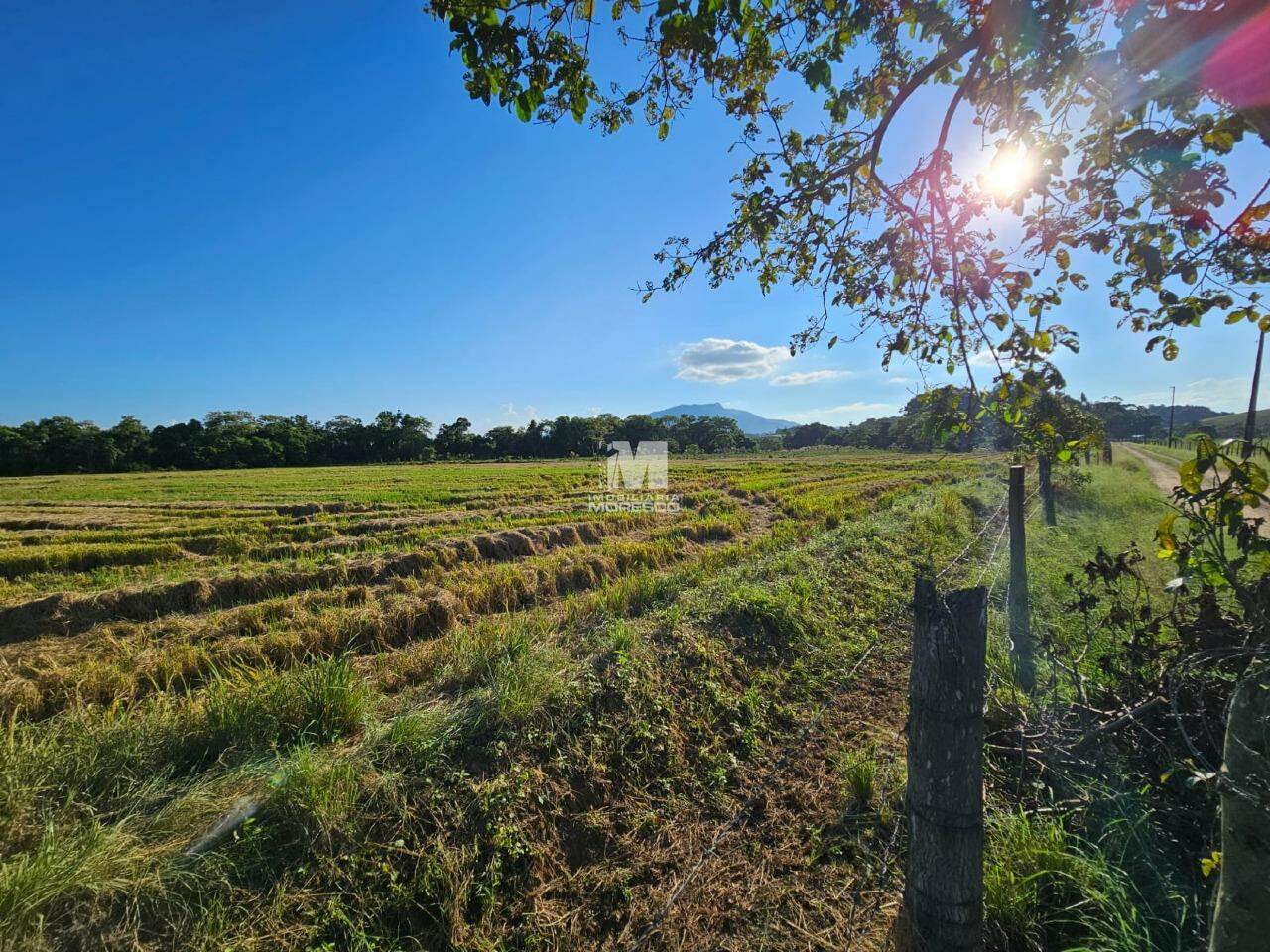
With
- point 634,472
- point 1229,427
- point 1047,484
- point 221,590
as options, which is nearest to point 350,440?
point 634,472

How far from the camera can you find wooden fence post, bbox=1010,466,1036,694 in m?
4.21

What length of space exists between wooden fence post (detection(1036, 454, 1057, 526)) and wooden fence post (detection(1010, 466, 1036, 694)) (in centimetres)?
538

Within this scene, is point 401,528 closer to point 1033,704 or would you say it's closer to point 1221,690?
point 1033,704

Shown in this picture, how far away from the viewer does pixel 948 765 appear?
1776mm

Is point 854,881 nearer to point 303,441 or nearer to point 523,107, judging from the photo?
point 523,107

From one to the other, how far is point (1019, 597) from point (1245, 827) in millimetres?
4103

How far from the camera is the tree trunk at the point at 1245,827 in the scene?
45.2 inches

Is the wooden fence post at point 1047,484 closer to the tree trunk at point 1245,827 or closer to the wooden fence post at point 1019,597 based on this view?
the wooden fence post at point 1019,597

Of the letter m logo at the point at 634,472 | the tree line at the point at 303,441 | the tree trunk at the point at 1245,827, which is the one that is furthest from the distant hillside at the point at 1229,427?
the tree line at the point at 303,441

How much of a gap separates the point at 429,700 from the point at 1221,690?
5233 millimetres
